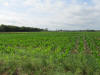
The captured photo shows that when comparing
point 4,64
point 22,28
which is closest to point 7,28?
point 22,28

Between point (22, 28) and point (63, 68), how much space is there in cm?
7850

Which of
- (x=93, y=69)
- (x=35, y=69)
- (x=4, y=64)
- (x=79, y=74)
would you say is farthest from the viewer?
(x=4, y=64)

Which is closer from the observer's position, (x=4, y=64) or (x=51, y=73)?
(x=51, y=73)

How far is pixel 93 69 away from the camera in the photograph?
3.10 m

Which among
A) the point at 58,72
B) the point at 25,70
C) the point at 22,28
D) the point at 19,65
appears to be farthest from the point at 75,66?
the point at 22,28

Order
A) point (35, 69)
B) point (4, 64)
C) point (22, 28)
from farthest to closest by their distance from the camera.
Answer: point (22, 28) → point (4, 64) → point (35, 69)

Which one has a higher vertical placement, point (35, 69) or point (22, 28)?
point (22, 28)

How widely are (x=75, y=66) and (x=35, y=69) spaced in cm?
173

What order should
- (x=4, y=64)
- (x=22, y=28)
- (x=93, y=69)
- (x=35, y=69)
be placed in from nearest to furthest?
(x=93, y=69) → (x=35, y=69) → (x=4, y=64) → (x=22, y=28)

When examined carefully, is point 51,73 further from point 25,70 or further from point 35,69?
point 25,70

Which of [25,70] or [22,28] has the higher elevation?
[22,28]

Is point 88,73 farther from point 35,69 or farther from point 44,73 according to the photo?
point 35,69

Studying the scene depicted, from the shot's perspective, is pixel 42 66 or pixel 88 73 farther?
pixel 42 66

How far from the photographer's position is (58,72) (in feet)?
9.87
